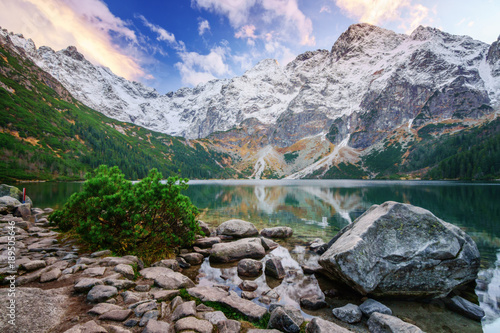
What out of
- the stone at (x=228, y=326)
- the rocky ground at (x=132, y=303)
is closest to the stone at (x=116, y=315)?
the rocky ground at (x=132, y=303)

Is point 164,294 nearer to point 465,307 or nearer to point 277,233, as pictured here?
point 465,307

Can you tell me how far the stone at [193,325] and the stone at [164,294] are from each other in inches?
82.4

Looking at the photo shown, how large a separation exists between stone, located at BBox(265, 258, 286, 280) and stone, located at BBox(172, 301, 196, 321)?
6.98 m

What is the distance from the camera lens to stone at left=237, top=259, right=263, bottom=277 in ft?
46.3

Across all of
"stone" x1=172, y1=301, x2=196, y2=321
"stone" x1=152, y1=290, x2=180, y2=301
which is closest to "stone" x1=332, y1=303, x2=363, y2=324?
"stone" x1=172, y1=301, x2=196, y2=321

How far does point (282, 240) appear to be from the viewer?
22.3m

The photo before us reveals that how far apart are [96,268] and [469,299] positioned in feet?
59.9

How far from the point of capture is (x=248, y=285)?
40.3ft

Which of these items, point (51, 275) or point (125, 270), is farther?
point (125, 270)

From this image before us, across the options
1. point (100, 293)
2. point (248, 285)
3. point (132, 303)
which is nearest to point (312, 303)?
point (248, 285)

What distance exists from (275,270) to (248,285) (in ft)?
7.42

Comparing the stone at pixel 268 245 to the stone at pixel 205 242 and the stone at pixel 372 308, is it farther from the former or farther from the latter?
the stone at pixel 372 308

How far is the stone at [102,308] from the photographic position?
6.97 meters

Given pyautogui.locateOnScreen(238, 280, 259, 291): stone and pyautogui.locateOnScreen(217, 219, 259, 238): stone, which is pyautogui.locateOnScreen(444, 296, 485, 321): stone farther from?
pyautogui.locateOnScreen(217, 219, 259, 238): stone
